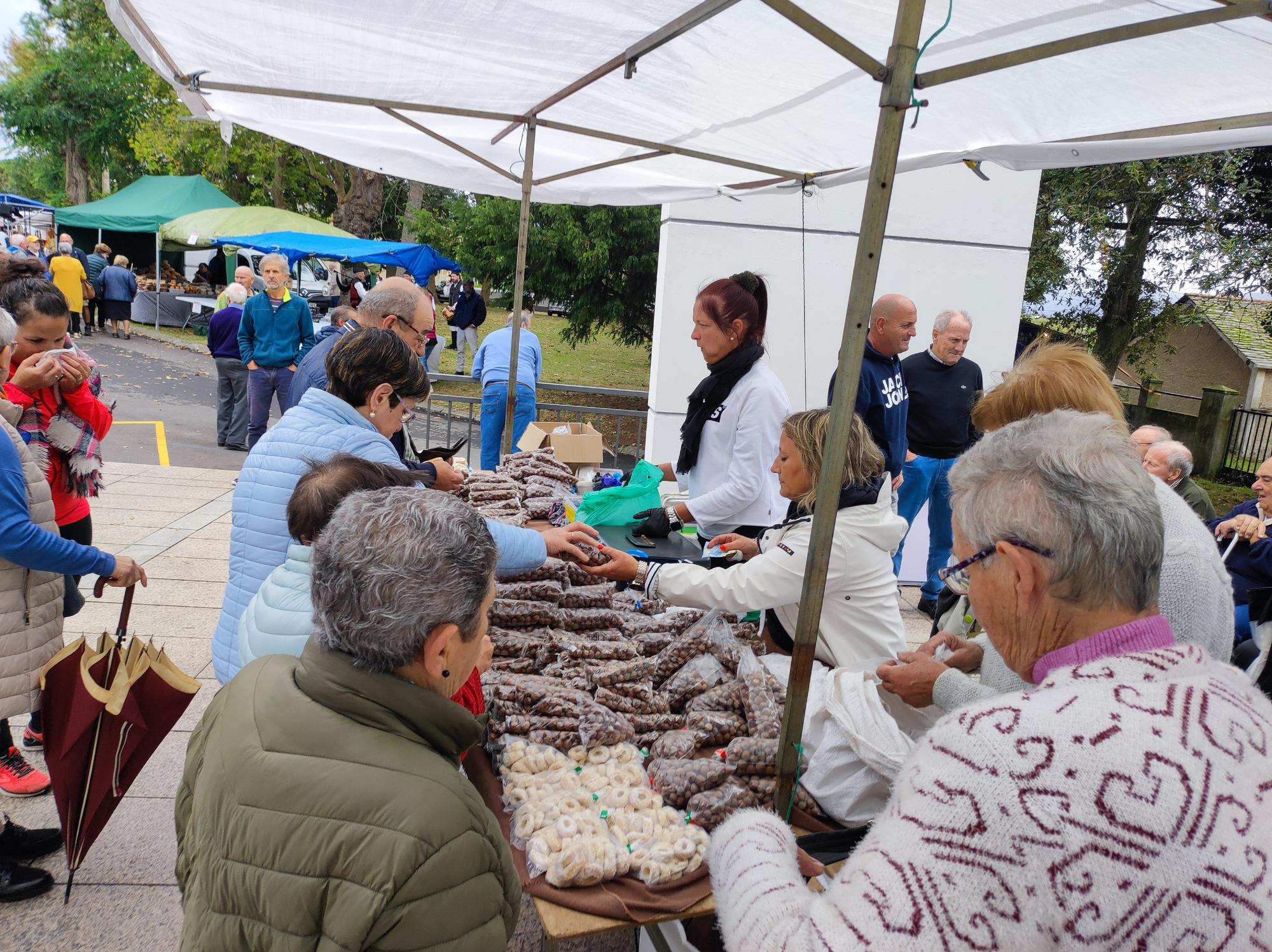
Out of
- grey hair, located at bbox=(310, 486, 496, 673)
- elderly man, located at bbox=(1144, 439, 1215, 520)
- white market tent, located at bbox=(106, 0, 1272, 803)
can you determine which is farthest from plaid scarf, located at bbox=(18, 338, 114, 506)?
elderly man, located at bbox=(1144, 439, 1215, 520)

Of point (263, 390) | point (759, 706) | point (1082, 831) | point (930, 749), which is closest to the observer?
point (1082, 831)

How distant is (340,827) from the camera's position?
1215 millimetres

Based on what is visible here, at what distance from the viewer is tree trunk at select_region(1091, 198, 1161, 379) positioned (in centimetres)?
1308

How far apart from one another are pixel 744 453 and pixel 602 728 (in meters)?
1.92

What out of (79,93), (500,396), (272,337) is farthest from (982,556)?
(79,93)

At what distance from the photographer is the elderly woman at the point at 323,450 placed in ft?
7.93

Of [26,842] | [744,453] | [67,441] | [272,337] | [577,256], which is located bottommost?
[26,842]

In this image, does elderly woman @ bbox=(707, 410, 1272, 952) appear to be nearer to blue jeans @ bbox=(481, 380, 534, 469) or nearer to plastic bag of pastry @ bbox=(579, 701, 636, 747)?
plastic bag of pastry @ bbox=(579, 701, 636, 747)

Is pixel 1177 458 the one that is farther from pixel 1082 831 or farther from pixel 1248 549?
pixel 1082 831

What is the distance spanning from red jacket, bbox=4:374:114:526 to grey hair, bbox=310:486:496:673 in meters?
2.41

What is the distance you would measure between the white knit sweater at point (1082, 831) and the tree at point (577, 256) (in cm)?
1340

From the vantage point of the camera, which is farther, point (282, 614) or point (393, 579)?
point (282, 614)

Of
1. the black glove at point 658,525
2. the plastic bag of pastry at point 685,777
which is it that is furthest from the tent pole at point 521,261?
the plastic bag of pastry at point 685,777

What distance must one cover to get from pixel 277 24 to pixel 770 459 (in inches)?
111
